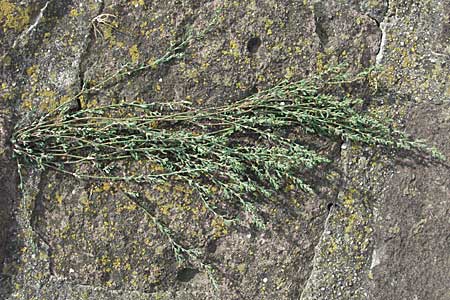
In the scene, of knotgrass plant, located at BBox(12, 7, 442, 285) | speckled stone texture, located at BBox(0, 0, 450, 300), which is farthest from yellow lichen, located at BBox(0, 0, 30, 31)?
knotgrass plant, located at BBox(12, 7, 442, 285)

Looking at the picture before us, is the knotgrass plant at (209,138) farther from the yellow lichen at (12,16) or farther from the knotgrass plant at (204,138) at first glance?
the yellow lichen at (12,16)

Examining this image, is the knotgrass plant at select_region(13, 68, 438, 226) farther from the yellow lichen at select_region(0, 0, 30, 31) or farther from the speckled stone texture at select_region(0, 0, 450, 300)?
the yellow lichen at select_region(0, 0, 30, 31)

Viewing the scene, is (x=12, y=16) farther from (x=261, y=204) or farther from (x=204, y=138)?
(x=261, y=204)

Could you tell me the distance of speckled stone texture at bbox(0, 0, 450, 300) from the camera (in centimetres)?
298

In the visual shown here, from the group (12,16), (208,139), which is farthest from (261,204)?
(12,16)

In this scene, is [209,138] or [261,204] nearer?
[209,138]

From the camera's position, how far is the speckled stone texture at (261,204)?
298cm

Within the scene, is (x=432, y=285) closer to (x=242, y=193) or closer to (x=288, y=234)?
(x=288, y=234)

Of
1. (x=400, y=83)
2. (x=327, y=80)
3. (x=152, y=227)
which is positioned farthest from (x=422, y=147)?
(x=152, y=227)

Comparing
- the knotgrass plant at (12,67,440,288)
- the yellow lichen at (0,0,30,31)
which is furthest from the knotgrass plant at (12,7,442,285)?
the yellow lichen at (0,0,30,31)

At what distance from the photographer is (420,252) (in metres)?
3.24

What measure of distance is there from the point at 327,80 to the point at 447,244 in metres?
1.06

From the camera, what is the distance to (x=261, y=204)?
3102 millimetres

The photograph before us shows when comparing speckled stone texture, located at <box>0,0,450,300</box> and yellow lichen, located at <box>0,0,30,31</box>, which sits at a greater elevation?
yellow lichen, located at <box>0,0,30,31</box>
